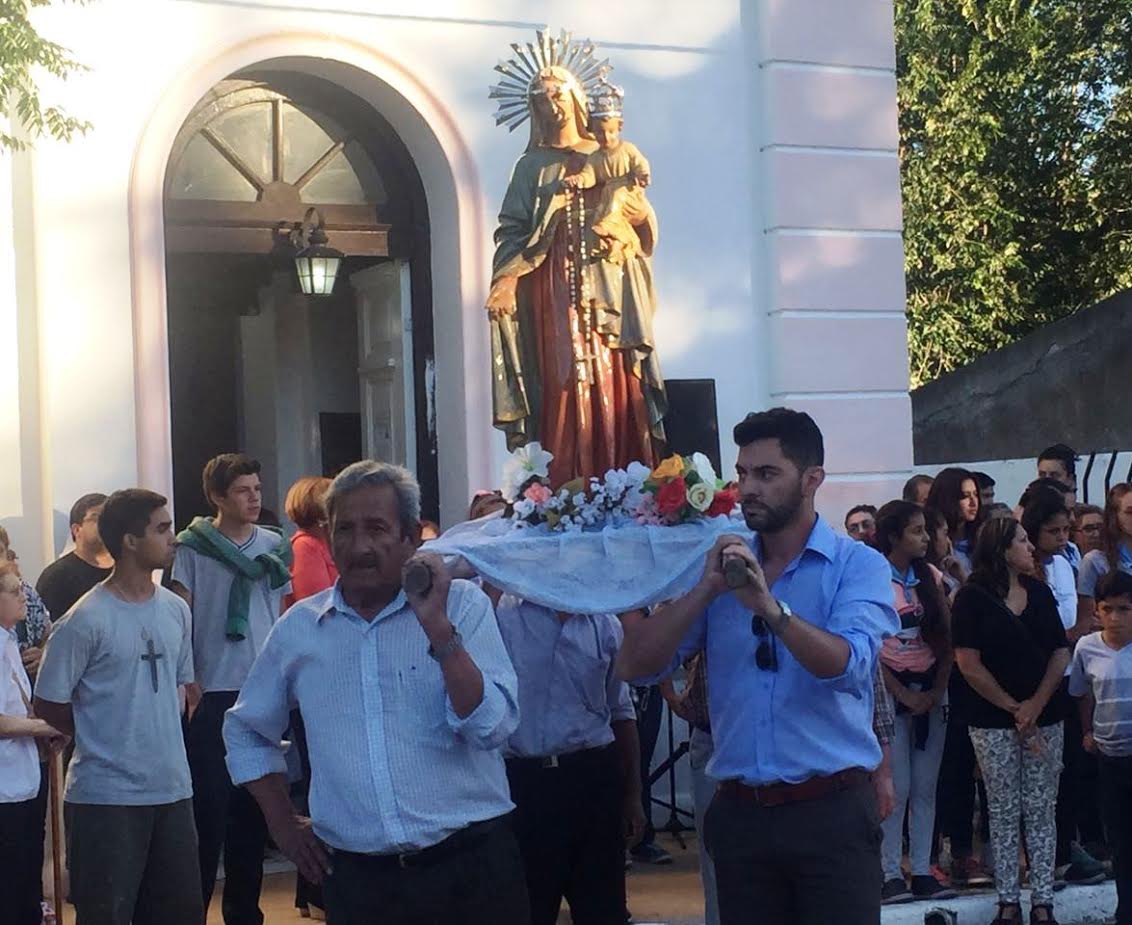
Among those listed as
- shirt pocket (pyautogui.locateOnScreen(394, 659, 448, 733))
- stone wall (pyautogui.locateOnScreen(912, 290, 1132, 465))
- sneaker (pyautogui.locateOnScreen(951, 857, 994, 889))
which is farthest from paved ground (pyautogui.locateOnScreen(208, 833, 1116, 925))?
stone wall (pyautogui.locateOnScreen(912, 290, 1132, 465))

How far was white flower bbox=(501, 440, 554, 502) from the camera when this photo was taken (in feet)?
21.4

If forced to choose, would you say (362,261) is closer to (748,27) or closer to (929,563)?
(748,27)

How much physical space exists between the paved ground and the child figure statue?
10.2ft

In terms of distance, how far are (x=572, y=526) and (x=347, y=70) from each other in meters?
5.66

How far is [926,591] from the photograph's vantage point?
9281 millimetres

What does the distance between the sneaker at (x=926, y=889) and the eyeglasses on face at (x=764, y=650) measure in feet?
14.2

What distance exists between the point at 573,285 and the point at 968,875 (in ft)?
12.7

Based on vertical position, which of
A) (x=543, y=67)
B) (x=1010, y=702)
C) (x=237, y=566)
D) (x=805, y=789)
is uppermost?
(x=543, y=67)

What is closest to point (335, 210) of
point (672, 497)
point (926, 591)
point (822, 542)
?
point (926, 591)

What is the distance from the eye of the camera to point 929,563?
966 cm

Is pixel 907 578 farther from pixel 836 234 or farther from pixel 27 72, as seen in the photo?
pixel 27 72

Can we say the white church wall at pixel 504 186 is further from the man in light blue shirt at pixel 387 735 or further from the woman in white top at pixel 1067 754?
the man in light blue shirt at pixel 387 735

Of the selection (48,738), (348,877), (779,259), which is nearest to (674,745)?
(779,259)

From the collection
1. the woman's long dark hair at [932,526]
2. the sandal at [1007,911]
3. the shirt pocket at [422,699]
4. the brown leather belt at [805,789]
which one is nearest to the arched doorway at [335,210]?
the woman's long dark hair at [932,526]
